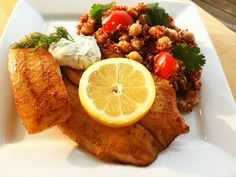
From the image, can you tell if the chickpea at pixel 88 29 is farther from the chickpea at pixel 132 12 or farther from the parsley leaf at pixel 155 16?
the parsley leaf at pixel 155 16

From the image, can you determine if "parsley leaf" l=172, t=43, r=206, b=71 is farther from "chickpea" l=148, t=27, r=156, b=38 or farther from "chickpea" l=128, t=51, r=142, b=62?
"chickpea" l=128, t=51, r=142, b=62

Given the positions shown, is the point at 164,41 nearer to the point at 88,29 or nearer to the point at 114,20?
the point at 114,20

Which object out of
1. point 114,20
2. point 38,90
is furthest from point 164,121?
point 114,20

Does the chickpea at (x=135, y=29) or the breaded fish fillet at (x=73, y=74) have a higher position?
the chickpea at (x=135, y=29)

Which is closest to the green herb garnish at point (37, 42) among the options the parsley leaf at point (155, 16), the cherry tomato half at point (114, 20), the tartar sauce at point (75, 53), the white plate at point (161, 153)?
the tartar sauce at point (75, 53)

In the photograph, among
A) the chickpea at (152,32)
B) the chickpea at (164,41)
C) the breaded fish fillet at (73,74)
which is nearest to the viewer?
the breaded fish fillet at (73,74)

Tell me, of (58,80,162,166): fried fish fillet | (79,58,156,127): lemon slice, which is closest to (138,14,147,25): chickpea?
(79,58,156,127): lemon slice
